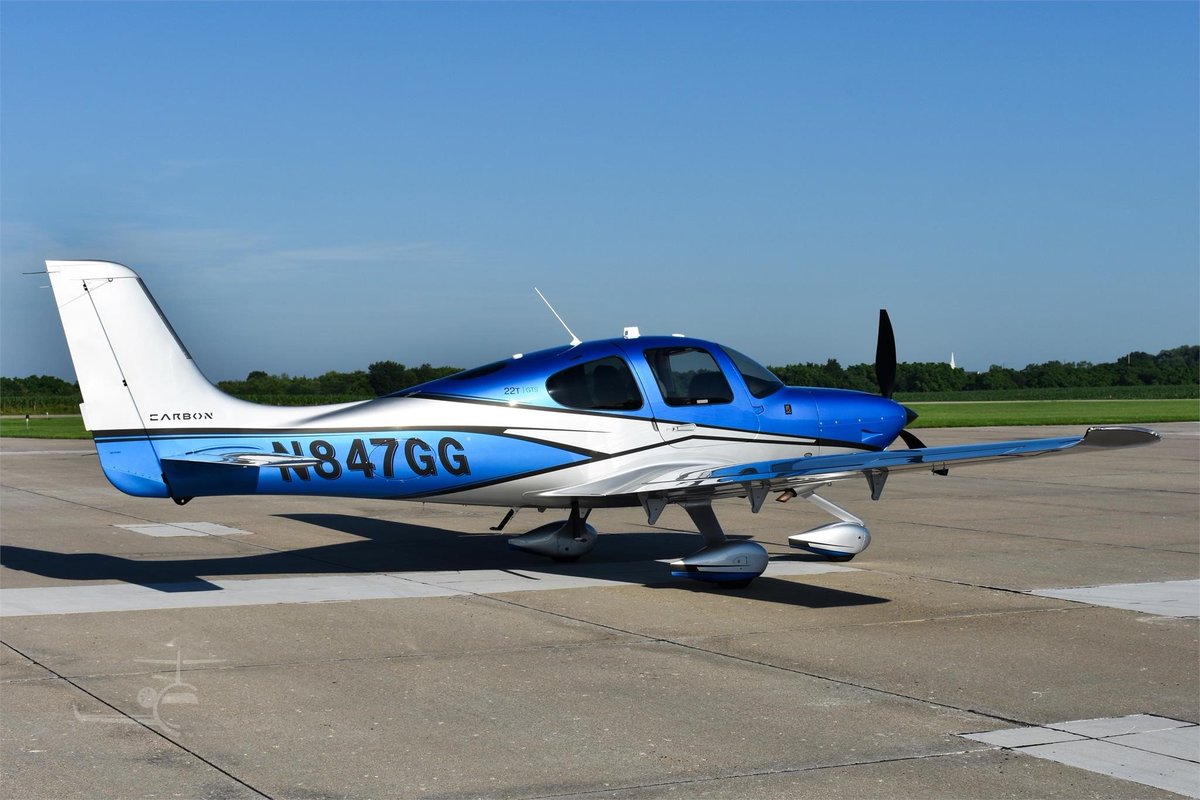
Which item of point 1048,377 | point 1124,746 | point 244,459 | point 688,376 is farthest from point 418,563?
point 1048,377

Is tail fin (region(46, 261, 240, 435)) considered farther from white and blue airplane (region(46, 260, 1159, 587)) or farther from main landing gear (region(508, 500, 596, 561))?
main landing gear (region(508, 500, 596, 561))

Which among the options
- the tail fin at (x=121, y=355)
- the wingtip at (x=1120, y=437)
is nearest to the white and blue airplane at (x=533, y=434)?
the tail fin at (x=121, y=355)

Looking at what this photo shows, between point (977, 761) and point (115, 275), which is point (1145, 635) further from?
point (115, 275)

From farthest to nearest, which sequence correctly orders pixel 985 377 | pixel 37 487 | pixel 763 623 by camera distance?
pixel 985 377 → pixel 37 487 → pixel 763 623

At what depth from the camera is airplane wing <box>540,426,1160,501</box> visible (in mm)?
9977

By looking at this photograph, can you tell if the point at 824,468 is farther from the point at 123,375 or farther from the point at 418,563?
the point at 123,375

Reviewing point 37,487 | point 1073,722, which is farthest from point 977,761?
point 37,487

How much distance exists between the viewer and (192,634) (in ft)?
30.6

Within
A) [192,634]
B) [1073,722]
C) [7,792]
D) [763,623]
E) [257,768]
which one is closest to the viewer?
[7,792]

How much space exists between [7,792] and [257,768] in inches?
45.0

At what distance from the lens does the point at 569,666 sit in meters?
8.39

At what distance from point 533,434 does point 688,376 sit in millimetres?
1795

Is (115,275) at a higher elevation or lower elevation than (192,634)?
higher

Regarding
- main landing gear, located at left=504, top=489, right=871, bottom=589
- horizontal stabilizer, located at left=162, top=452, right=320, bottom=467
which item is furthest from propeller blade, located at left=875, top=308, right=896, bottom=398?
horizontal stabilizer, located at left=162, top=452, right=320, bottom=467
